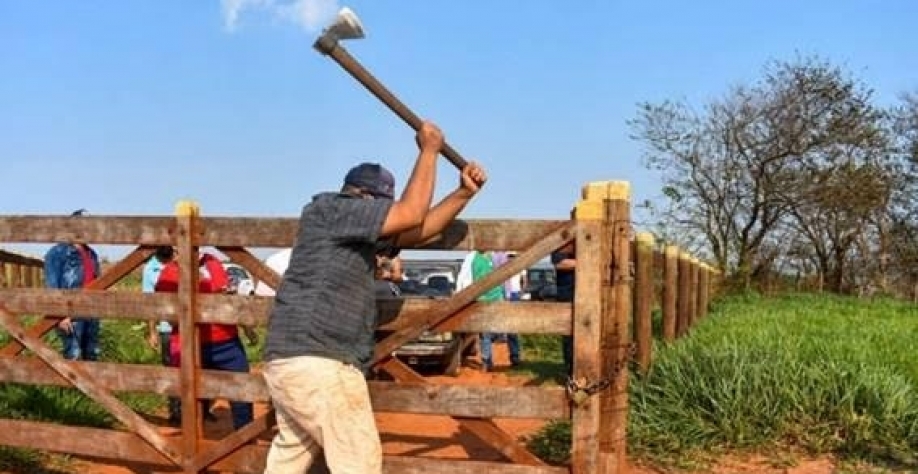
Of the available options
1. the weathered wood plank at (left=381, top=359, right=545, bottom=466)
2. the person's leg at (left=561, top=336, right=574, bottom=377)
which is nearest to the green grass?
the weathered wood plank at (left=381, top=359, right=545, bottom=466)

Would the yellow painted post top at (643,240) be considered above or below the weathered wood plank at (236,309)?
above

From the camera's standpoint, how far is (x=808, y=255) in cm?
3294

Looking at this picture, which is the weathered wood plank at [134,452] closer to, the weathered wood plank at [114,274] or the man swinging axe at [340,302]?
the weathered wood plank at [114,274]

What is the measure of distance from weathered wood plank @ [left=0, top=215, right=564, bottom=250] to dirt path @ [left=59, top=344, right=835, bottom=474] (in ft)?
4.29

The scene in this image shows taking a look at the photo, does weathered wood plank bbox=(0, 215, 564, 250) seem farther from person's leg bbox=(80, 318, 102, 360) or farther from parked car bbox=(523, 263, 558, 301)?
parked car bbox=(523, 263, 558, 301)

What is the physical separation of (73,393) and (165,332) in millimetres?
1037

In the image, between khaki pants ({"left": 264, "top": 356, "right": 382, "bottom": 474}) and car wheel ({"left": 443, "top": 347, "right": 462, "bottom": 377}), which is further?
car wheel ({"left": 443, "top": 347, "right": 462, "bottom": 377})

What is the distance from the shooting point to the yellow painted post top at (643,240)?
8531mm

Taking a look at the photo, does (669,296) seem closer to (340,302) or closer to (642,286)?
(642,286)

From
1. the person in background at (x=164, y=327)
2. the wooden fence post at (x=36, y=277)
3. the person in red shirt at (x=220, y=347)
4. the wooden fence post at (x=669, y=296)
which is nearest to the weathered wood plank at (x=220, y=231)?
the person in background at (x=164, y=327)

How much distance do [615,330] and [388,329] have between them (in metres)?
1.17

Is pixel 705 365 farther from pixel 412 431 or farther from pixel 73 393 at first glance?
pixel 73 393

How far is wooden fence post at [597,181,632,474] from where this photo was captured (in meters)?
4.77

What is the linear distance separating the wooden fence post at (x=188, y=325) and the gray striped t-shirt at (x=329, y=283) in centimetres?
128
